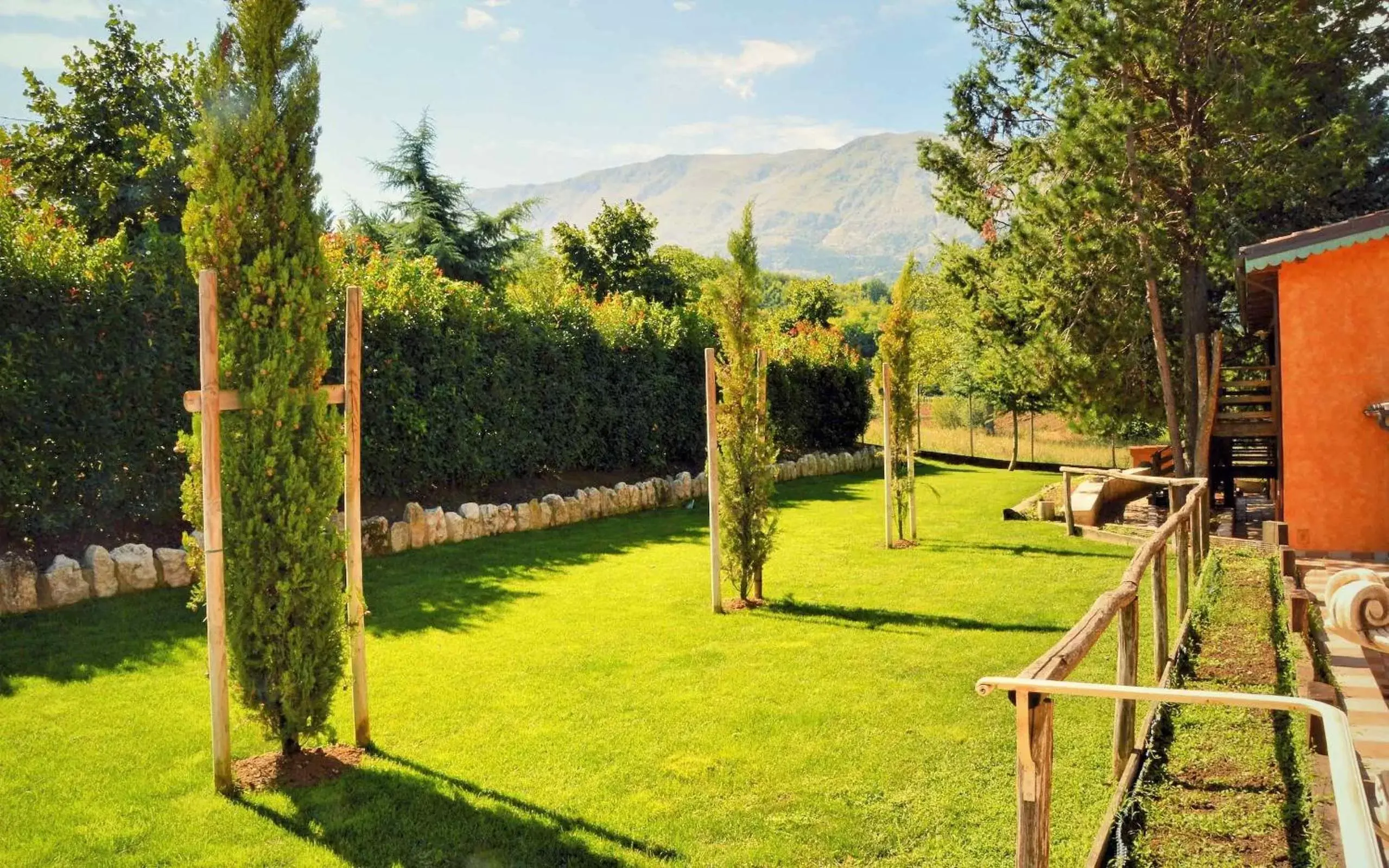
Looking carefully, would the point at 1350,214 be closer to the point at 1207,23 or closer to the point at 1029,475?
the point at 1207,23

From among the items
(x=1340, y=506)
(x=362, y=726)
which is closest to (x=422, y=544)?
(x=362, y=726)

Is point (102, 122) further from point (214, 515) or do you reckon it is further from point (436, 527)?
point (214, 515)

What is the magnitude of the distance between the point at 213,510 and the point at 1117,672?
5.20 metres

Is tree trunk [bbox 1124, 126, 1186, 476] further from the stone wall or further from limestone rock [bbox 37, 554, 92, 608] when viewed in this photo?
limestone rock [bbox 37, 554, 92, 608]

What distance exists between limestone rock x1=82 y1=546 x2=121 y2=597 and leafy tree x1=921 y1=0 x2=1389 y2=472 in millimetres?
14330

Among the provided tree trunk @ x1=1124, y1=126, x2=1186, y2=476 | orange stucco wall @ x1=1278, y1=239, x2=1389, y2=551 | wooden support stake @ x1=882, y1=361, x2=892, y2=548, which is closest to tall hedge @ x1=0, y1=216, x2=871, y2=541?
wooden support stake @ x1=882, y1=361, x2=892, y2=548

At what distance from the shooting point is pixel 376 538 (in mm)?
11211

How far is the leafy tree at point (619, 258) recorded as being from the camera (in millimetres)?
33688

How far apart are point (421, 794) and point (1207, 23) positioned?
51.0 ft

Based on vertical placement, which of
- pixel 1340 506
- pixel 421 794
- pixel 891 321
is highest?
pixel 891 321

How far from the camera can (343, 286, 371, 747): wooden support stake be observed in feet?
17.7

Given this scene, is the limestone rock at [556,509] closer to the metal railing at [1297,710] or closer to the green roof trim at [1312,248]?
the green roof trim at [1312,248]

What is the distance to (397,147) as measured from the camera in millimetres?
29172

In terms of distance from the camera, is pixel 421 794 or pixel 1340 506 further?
pixel 1340 506
